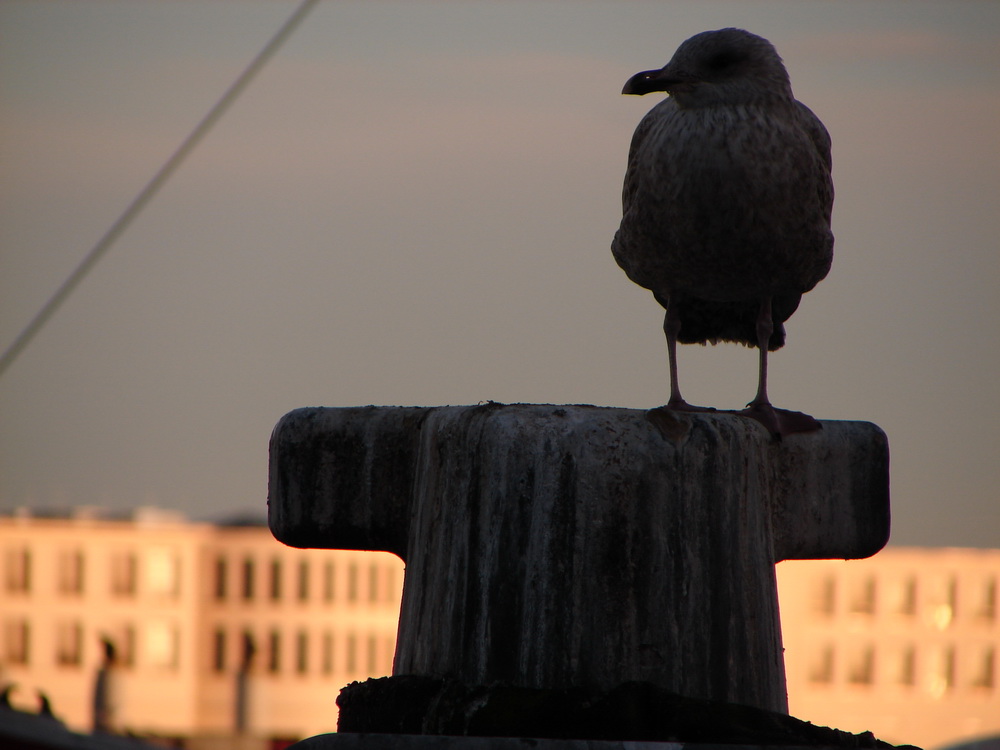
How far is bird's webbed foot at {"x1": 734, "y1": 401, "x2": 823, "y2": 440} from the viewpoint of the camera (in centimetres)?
478

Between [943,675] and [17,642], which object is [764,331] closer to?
[943,675]

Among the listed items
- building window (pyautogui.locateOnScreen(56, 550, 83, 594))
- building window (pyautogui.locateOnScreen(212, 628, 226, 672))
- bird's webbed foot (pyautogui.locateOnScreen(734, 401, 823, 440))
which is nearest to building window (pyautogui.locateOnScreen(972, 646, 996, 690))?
building window (pyautogui.locateOnScreen(212, 628, 226, 672))

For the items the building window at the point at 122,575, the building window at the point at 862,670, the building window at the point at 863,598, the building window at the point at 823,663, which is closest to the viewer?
the building window at the point at 122,575

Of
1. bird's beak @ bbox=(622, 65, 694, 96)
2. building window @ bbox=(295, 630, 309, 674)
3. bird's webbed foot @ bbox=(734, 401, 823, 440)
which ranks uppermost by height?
bird's beak @ bbox=(622, 65, 694, 96)

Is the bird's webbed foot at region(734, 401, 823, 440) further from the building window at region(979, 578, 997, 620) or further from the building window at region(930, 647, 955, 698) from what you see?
the building window at region(979, 578, 997, 620)

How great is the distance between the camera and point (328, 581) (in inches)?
3351

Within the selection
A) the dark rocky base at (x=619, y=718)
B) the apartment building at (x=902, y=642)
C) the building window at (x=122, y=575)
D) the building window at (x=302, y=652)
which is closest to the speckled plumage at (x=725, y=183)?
the dark rocky base at (x=619, y=718)

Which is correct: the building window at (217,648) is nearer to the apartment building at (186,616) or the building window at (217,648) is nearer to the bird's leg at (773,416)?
the apartment building at (186,616)

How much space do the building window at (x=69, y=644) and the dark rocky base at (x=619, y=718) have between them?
264ft

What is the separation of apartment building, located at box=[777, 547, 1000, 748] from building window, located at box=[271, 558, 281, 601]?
86.4 feet

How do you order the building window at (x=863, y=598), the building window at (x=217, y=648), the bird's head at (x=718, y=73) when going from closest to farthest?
the bird's head at (x=718, y=73)
the building window at (x=217, y=648)
the building window at (x=863, y=598)

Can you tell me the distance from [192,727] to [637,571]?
7548 centimetres

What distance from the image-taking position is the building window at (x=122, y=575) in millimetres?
81875

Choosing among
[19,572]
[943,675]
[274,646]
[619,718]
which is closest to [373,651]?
[274,646]
